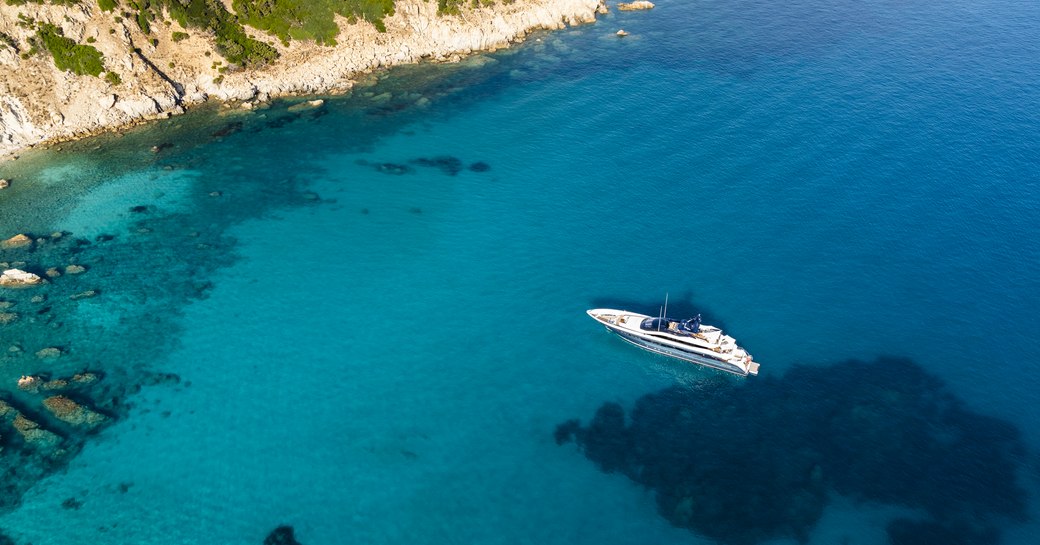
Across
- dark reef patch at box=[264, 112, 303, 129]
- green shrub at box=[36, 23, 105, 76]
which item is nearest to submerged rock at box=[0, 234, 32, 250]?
green shrub at box=[36, 23, 105, 76]

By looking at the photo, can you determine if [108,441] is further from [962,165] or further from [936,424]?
[962,165]

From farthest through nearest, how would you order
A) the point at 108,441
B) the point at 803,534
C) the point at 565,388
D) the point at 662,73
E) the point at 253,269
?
the point at 662,73, the point at 253,269, the point at 565,388, the point at 108,441, the point at 803,534

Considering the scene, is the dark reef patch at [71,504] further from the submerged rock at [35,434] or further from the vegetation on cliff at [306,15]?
the vegetation on cliff at [306,15]

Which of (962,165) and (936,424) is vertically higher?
(962,165)

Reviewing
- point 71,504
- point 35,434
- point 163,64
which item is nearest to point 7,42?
point 163,64

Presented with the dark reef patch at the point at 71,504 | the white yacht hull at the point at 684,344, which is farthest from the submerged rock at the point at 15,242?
the white yacht hull at the point at 684,344

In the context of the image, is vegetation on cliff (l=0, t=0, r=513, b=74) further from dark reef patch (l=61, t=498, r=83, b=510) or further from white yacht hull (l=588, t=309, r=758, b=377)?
white yacht hull (l=588, t=309, r=758, b=377)

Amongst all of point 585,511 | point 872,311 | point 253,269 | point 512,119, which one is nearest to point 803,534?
point 585,511
